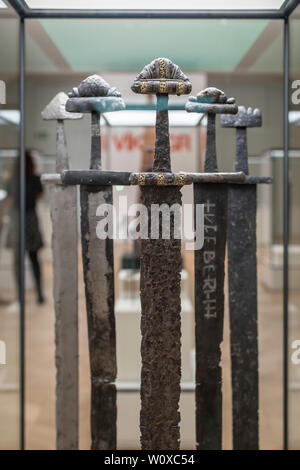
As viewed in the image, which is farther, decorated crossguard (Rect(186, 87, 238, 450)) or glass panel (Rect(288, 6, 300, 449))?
glass panel (Rect(288, 6, 300, 449))

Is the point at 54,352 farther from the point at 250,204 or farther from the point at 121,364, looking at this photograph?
the point at 250,204

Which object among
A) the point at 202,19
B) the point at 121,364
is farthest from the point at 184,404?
the point at 202,19

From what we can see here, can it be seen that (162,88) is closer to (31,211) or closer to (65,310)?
(31,211)

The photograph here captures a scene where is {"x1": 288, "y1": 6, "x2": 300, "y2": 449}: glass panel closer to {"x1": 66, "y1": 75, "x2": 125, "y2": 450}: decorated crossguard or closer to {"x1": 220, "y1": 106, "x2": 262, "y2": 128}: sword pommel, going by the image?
{"x1": 220, "y1": 106, "x2": 262, "y2": 128}: sword pommel

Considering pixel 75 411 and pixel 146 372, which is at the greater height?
pixel 146 372

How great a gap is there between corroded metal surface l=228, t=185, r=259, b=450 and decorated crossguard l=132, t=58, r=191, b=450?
13.6 inches

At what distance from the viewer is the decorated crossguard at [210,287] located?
1.85 m

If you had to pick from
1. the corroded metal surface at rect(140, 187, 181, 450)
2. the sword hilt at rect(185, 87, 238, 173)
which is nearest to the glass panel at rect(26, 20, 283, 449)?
the sword hilt at rect(185, 87, 238, 173)

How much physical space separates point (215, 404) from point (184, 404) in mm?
151

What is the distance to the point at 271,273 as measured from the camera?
84.7 inches

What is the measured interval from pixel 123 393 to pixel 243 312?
55 centimetres

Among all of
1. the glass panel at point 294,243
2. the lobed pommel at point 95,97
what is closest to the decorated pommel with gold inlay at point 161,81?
the lobed pommel at point 95,97

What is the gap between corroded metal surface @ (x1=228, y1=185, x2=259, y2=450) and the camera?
1991mm

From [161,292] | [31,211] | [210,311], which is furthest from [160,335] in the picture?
[31,211]
